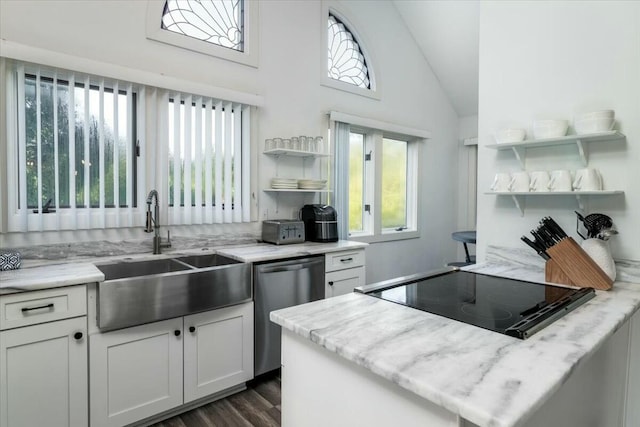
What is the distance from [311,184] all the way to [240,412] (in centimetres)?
188

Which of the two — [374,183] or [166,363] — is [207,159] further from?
[374,183]

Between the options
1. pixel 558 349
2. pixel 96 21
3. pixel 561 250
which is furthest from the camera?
pixel 96 21

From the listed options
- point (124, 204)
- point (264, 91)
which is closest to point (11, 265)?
point (124, 204)

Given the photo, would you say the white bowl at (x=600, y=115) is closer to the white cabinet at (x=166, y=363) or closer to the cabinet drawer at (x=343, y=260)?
the cabinet drawer at (x=343, y=260)

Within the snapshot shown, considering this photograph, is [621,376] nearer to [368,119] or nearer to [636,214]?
[636,214]

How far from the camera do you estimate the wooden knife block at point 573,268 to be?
5.10ft

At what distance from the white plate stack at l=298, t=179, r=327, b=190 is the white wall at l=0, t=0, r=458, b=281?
0.19m

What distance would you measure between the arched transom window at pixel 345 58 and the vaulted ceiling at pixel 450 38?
90 centimetres

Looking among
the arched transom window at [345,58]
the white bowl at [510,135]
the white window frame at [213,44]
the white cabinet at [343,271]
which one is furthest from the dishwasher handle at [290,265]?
the arched transom window at [345,58]

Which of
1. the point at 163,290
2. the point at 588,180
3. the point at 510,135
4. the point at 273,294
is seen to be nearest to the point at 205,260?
the point at 273,294

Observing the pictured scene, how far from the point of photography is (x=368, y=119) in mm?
3850

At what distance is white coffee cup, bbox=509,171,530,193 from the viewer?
196cm

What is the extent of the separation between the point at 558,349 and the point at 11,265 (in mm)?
2474

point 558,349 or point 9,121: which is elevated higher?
point 9,121
